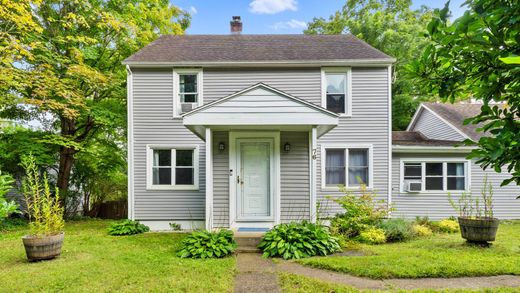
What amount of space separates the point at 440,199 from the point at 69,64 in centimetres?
1383

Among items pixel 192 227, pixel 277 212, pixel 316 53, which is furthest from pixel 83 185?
pixel 316 53

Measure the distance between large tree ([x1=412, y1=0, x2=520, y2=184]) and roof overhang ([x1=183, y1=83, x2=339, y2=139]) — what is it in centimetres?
334

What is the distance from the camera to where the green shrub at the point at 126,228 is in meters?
7.43

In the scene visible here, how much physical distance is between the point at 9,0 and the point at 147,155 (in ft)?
17.7

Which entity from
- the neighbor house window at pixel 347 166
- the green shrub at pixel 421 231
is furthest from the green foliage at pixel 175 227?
the green shrub at pixel 421 231

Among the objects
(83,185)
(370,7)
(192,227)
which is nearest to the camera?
(192,227)

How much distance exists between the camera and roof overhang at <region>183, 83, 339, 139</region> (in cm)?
581

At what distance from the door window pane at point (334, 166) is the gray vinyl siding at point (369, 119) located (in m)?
0.31

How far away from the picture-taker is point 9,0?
7.25m

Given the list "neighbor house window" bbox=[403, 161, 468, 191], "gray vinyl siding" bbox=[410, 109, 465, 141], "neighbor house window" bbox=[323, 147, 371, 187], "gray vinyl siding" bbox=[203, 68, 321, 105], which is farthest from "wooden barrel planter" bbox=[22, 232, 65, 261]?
"gray vinyl siding" bbox=[410, 109, 465, 141]

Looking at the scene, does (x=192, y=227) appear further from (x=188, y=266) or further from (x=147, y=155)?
(x=188, y=266)

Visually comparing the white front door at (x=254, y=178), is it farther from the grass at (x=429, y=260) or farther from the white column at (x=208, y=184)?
the grass at (x=429, y=260)

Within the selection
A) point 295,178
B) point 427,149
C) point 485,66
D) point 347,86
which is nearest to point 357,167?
point 347,86

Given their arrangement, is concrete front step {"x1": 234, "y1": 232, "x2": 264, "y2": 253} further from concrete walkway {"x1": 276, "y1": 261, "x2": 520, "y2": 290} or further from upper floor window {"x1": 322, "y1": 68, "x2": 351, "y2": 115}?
upper floor window {"x1": 322, "y1": 68, "x2": 351, "y2": 115}
